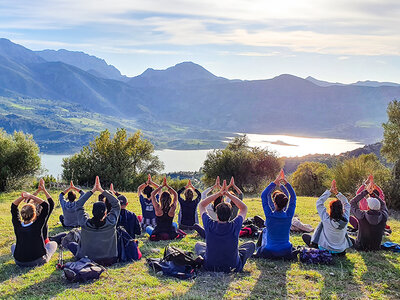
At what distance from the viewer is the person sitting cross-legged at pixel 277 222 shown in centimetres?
754

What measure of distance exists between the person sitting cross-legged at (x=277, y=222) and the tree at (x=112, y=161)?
28.7m

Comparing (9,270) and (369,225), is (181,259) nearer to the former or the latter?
(9,270)

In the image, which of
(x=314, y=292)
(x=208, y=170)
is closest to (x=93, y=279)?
(x=314, y=292)

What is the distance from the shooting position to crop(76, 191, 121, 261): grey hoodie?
23.5ft

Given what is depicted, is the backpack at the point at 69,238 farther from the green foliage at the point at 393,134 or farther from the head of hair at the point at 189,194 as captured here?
the green foliage at the point at 393,134

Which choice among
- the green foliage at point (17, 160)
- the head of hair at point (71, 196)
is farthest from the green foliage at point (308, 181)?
the head of hair at point (71, 196)

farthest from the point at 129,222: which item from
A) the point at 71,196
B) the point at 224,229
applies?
the point at 224,229

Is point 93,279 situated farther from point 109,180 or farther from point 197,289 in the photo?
point 109,180

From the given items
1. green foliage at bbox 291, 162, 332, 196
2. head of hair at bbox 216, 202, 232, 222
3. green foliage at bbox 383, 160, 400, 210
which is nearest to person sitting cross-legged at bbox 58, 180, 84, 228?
head of hair at bbox 216, 202, 232, 222

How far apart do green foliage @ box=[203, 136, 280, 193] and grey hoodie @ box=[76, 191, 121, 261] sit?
1437 inches

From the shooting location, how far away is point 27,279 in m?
6.53

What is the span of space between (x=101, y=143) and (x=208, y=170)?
507 inches

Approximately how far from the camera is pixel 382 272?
7141 mm

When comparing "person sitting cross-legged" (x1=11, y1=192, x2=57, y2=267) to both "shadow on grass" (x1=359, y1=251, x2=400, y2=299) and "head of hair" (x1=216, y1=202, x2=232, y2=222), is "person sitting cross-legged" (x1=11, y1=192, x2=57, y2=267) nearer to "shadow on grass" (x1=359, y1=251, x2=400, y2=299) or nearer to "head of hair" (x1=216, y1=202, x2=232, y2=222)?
"head of hair" (x1=216, y1=202, x2=232, y2=222)
